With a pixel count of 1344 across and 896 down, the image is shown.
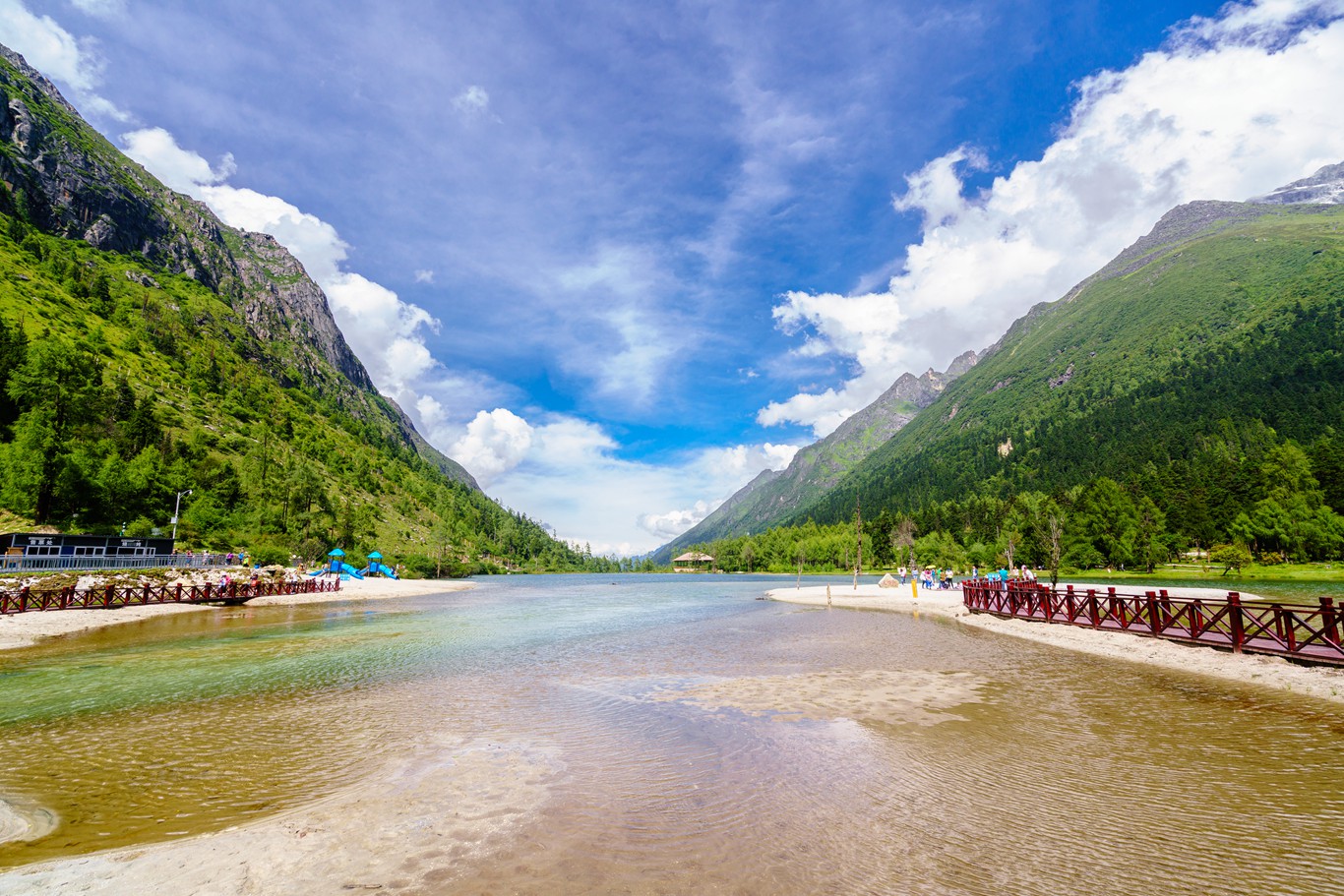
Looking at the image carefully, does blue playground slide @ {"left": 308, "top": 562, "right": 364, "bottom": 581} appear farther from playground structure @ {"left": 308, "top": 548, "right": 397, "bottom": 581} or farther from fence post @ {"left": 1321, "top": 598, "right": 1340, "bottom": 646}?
fence post @ {"left": 1321, "top": 598, "right": 1340, "bottom": 646}

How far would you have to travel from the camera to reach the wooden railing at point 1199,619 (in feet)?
63.4

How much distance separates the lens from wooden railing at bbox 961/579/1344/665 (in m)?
19.3

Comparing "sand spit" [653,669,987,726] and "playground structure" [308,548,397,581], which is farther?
"playground structure" [308,548,397,581]

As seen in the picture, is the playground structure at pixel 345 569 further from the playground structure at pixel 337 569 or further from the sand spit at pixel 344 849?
the sand spit at pixel 344 849

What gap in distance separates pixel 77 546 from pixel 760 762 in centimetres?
7952

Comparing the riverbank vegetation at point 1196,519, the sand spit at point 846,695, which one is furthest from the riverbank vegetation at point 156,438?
the riverbank vegetation at point 1196,519

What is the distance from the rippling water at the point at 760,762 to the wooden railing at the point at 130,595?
19.5m

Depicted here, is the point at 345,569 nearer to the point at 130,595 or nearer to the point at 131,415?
the point at 131,415

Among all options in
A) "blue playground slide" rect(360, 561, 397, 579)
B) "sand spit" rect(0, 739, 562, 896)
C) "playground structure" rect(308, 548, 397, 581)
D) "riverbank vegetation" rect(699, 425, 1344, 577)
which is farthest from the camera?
"blue playground slide" rect(360, 561, 397, 579)

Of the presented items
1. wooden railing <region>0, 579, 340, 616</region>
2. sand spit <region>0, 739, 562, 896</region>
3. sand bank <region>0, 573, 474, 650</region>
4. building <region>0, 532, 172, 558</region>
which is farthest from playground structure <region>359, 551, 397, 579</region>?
sand spit <region>0, 739, 562, 896</region>

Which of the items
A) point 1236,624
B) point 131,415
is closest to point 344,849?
point 1236,624

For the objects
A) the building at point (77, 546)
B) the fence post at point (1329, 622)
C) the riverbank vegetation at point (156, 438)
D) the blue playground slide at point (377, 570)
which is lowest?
the blue playground slide at point (377, 570)

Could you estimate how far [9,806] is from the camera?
9.50m

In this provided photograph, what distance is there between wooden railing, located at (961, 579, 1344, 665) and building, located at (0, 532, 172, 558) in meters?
82.6
